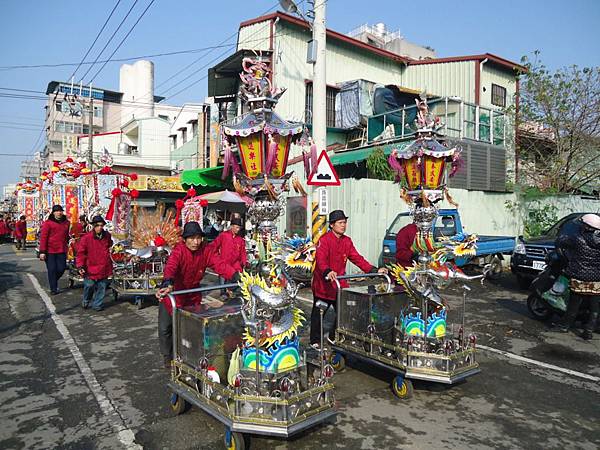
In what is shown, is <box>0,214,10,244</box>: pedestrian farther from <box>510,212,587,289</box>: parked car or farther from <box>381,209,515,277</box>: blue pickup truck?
<box>510,212,587,289</box>: parked car

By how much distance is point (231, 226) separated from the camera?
268 inches

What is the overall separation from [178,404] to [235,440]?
3.21ft

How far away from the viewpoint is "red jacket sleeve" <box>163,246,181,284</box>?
4.38 metres

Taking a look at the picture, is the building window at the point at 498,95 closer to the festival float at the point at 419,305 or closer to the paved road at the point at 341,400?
the paved road at the point at 341,400

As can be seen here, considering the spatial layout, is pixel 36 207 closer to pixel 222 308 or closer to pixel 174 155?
pixel 174 155

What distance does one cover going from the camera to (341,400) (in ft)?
14.7

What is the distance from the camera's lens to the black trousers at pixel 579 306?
6.68m

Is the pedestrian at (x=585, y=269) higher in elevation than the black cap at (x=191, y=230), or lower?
lower

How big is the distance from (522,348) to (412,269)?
8.77 ft

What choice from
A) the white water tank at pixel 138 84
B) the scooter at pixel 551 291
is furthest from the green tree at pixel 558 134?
the white water tank at pixel 138 84

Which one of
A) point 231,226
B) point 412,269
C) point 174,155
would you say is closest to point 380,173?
point 231,226

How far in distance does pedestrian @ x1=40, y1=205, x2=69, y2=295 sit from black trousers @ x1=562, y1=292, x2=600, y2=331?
9.94 m

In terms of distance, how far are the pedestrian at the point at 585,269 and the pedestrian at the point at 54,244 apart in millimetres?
9906

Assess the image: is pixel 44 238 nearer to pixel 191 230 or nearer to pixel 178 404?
pixel 191 230
